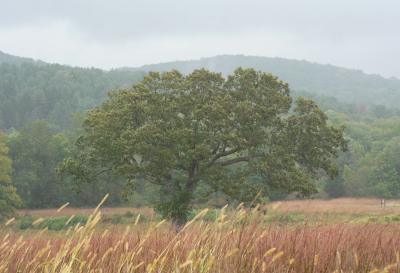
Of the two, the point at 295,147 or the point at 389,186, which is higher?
the point at 295,147

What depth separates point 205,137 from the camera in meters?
32.9

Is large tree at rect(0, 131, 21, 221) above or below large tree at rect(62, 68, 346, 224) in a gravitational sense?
below

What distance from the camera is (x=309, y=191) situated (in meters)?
32.4

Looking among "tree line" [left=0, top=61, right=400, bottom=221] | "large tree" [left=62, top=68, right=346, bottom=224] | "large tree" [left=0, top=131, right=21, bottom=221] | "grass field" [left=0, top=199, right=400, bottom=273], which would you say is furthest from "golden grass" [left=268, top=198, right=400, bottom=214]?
"large tree" [left=0, top=131, right=21, bottom=221]

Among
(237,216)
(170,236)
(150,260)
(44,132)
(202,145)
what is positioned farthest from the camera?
(44,132)

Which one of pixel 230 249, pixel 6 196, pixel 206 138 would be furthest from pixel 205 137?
pixel 230 249

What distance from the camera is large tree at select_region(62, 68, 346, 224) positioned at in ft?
106

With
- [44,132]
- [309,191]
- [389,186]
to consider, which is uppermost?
[309,191]

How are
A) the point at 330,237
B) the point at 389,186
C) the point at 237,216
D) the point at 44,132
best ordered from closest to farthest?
the point at 237,216 < the point at 330,237 < the point at 44,132 < the point at 389,186

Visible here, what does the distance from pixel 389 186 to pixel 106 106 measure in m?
67.4

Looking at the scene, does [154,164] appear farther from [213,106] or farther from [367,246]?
[367,246]

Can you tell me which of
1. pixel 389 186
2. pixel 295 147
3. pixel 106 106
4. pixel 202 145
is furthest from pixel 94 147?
pixel 389 186

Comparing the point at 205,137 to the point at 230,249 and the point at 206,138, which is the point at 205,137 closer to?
the point at 206,138

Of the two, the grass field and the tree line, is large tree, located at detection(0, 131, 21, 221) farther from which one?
the grass field
